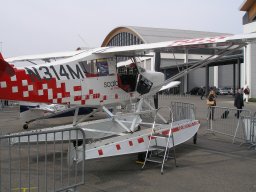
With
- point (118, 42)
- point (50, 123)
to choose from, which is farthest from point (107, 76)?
point (118, 42)

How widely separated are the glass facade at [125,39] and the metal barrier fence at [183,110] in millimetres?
56610

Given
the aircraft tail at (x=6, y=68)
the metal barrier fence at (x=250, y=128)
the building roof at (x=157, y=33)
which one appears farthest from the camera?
the building roof at (x=157, y=33)

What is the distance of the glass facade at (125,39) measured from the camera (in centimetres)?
6869

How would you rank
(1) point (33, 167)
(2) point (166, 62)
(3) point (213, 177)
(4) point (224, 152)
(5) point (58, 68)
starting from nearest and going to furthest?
1. (3) point (213, 177)
2. (1) point (33, 167)
3. (5) point (58, 68)
4. (4) point (224, 152)
5. (2) point (166, 62)

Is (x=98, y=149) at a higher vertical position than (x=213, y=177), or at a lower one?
higher

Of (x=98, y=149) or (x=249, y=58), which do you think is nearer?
(x=98, y=149)

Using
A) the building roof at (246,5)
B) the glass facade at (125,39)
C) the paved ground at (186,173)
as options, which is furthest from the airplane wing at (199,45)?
the glass facade at (125,39)

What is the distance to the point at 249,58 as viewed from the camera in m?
32.5

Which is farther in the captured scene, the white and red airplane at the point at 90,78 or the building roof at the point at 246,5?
the building roof at the point at 246,5

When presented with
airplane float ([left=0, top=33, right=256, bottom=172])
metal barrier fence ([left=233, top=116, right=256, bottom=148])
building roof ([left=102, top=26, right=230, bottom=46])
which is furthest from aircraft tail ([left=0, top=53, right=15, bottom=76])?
building roof ([left=102, top=26, right=230, bottom=46])

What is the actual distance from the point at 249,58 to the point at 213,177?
28.7 metres

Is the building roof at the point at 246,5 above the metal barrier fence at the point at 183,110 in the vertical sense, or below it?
above

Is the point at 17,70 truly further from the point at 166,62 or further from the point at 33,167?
the point at 166,62

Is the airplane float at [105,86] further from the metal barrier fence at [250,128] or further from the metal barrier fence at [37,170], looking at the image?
the metal barrier fence at [250,128]
